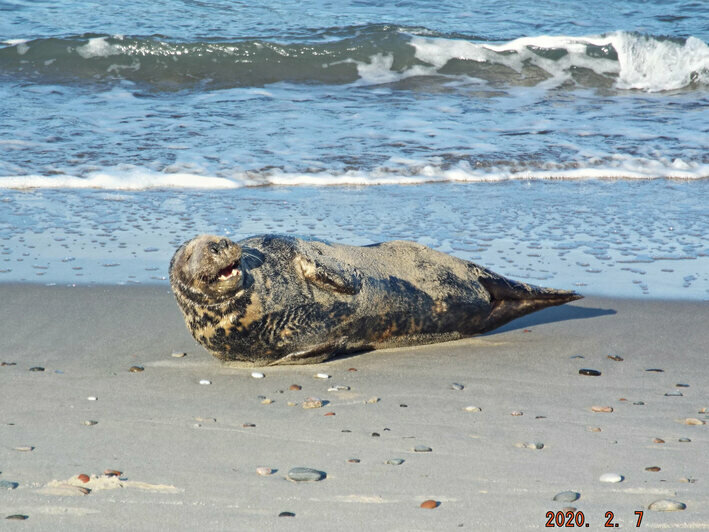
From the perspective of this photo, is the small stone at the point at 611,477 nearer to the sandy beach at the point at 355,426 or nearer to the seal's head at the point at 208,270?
the sandy beach at the point at 355,426

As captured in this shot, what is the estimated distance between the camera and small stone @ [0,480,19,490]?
2307 mm

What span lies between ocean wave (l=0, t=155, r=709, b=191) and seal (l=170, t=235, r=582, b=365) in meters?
3.55

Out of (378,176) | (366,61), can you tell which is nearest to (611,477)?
(378,176)

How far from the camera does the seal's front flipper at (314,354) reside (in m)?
3.80

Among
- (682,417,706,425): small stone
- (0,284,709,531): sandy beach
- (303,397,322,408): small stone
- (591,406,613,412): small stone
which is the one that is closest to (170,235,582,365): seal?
(0,284,709,531): sandy beach

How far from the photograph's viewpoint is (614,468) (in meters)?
2.60

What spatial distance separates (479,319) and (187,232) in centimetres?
247

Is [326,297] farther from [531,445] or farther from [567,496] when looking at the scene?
[567,496]

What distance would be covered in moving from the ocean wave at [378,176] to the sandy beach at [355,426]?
3.10 m

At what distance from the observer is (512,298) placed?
434 cm

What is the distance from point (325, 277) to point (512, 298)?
1072 millimetres

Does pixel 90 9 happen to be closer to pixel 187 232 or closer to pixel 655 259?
pixel 187 232

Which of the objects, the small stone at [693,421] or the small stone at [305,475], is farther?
the small stone at [693,421]

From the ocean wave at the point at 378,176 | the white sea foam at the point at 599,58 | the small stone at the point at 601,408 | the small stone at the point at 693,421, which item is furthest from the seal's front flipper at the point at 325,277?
the white sea foam at the point at 599,58
